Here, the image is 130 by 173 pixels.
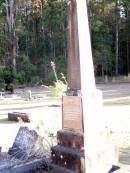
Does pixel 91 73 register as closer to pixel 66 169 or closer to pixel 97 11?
pixel 66 169

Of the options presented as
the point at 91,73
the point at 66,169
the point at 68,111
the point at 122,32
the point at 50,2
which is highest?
the point at 50,2

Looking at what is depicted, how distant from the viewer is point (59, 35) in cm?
4506

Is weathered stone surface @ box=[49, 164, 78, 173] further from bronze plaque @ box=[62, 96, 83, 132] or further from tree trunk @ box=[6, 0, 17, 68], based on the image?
tree trunk @ box=[6, 0, 17, 68]

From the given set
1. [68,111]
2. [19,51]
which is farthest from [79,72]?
[19,51]

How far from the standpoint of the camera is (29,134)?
26.9ft

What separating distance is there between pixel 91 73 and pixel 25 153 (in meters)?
1.93

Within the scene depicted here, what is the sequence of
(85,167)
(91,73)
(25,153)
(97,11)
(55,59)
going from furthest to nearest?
(97,11), (55,59), (25,153), (91,73), (85,167)

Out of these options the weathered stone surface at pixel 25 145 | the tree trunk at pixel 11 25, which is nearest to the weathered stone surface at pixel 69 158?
the weathered stone surface at pixel 25 145

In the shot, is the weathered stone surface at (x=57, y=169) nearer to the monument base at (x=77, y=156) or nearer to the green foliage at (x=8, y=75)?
the monument base at (x=77, y=156)

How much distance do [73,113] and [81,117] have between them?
0.22m

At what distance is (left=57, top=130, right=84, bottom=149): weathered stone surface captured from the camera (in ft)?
22.8

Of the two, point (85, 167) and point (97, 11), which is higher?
point (97, 11)

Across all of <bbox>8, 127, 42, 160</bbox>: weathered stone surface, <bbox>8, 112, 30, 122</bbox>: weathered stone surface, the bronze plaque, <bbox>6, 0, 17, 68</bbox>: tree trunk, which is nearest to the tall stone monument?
the bronze plaque

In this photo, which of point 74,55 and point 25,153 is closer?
point 74,55
